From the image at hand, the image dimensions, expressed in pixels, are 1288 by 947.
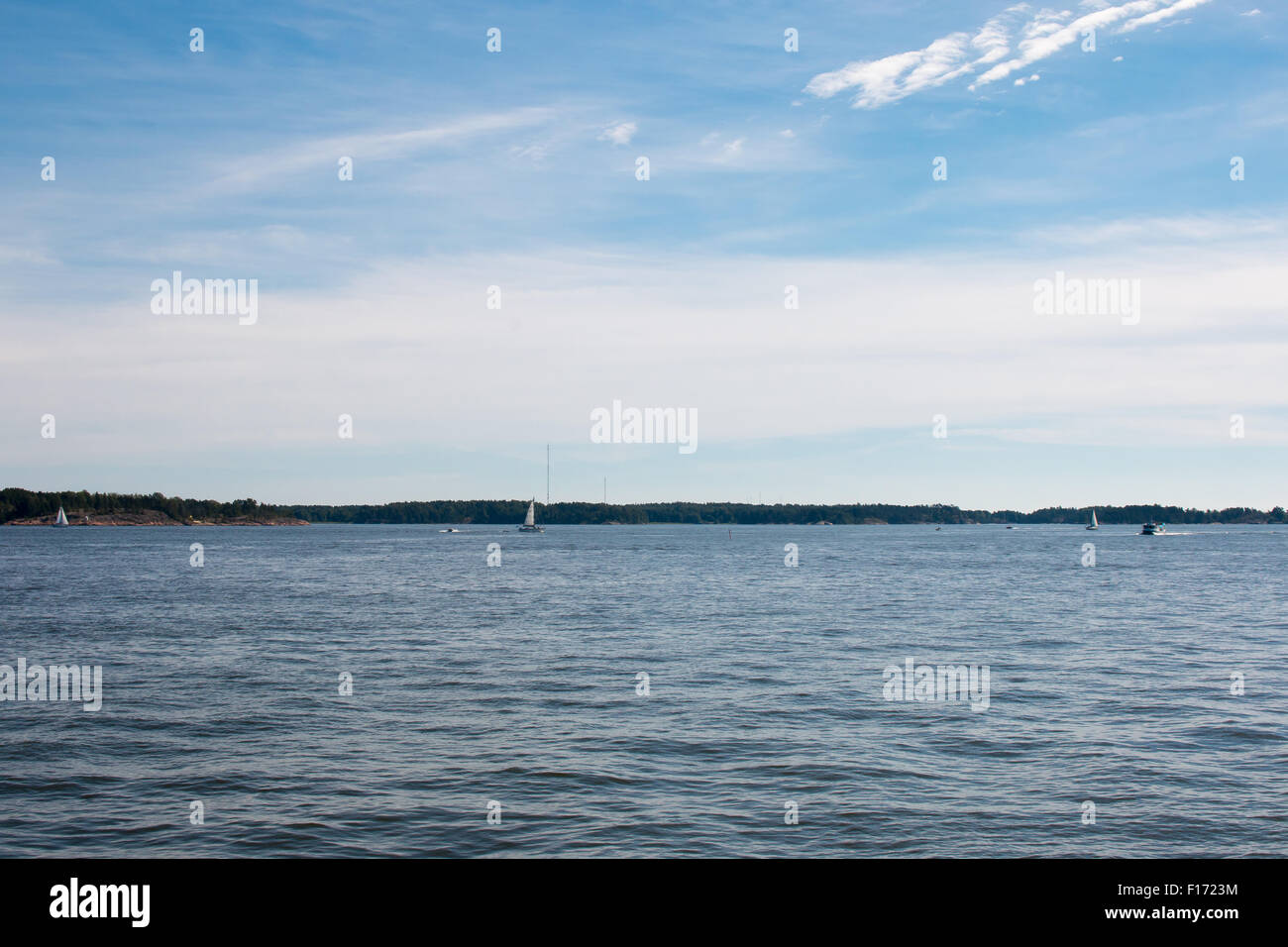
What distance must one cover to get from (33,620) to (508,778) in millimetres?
45568

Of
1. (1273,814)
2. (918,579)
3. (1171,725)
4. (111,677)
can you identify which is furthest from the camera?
(918,579)

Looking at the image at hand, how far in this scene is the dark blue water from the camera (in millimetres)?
17469

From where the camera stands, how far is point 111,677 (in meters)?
34.7

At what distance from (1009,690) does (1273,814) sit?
1352cm

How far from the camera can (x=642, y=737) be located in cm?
2464

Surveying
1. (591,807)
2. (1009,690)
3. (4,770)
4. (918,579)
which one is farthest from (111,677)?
(918,579)

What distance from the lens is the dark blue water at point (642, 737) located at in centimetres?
1747

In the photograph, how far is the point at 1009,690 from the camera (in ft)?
105

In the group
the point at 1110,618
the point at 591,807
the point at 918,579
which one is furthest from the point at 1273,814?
the point at 918,579
